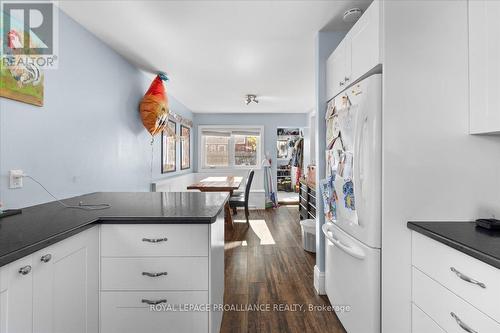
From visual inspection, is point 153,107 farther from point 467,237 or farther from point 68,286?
point 467,237

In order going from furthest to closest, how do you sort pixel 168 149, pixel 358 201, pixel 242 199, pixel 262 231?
pixel 242 199 → pixel 168 149 → pixel 262 231 → pixel 358 201

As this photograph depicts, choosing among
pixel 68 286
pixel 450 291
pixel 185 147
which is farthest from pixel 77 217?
pixel 185 147

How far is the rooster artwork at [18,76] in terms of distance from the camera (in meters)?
1.52

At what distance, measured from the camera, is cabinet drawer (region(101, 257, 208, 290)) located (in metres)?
1.33

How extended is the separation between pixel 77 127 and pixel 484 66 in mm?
2693

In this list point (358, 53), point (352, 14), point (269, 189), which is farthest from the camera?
point (269, 189)

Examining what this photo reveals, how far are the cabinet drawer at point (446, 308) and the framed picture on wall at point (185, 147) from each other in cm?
473

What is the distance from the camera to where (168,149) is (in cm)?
450

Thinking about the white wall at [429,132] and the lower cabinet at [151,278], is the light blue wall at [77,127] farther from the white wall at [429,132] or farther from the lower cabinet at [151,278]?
the white wall at [429,132]

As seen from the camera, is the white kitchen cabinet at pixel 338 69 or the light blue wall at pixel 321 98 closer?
the white kitchen cabinet at pixel 338 69

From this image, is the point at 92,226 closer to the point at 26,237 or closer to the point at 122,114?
the point at 26,237

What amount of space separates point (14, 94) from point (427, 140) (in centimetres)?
238

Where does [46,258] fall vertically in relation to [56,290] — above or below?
above

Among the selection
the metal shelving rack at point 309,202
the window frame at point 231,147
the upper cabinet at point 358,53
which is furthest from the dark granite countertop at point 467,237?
the window frame at point 231,147
